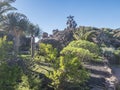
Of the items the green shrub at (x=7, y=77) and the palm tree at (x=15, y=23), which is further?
the palm tree at (x=15, y=23)

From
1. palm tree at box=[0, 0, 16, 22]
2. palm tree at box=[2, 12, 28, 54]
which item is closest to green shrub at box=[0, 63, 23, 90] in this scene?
palm tree at box=[0, 0, 16, 22]

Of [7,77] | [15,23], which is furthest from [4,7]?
[7,77]

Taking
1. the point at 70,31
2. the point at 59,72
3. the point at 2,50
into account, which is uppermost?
the point at 70,31

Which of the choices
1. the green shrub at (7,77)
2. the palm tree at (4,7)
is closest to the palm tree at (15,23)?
the palm tree at (4,7)

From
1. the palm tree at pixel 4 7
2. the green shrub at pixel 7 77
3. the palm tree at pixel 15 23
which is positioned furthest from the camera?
the palm tree at pixel 15 23

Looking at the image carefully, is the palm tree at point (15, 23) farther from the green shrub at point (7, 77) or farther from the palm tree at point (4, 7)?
the green shrub at point (7, 77)

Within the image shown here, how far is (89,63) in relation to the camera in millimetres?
35031

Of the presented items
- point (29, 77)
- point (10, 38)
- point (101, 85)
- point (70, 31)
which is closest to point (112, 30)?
point (70, 31)

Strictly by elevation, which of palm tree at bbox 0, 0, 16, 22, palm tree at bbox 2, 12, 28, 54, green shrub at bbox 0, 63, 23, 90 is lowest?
green shrub at bbox 0, 63, 23, 90

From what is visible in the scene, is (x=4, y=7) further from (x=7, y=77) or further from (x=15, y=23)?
(x=7, y=77)

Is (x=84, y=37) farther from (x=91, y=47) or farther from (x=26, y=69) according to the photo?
(x=26, y=69)

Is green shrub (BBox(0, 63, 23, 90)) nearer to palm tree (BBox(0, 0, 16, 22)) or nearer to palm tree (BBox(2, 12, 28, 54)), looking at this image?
palm tree (BBox(0, 0, 16, 22))

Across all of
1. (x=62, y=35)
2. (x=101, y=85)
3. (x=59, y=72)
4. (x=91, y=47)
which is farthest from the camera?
(x=62, y=35)

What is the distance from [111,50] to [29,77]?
30.6 m
